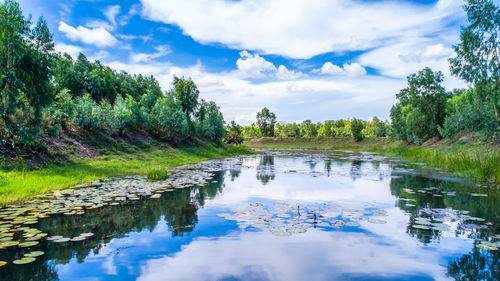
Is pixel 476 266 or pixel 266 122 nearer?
pixel 476 266

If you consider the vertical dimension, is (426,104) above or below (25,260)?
above

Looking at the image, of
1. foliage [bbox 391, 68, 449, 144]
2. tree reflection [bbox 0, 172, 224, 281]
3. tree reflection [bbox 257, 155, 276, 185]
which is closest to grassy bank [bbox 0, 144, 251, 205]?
tree reflection [bbox 0, 172, 224, 281]

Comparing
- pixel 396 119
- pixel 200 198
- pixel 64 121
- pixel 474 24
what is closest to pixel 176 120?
pixel 64 121

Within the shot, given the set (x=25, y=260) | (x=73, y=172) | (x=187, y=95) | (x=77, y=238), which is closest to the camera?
(x=25, y=260)

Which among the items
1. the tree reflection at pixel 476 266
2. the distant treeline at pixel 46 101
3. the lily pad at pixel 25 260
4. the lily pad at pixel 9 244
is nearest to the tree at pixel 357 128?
the distant treeline at pixel 46 101

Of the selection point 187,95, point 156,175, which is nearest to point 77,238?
point 156,175

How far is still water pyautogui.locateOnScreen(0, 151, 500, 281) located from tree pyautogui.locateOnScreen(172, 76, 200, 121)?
3287cm

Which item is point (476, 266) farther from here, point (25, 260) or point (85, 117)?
point (85, 117)

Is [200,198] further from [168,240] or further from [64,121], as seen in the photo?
[64,121]

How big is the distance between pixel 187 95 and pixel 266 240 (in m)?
37.9

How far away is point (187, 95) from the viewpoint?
41.6m

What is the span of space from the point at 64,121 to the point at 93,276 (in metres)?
17.4

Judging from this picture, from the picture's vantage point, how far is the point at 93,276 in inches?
168

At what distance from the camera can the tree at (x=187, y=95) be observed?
41.0 meters
